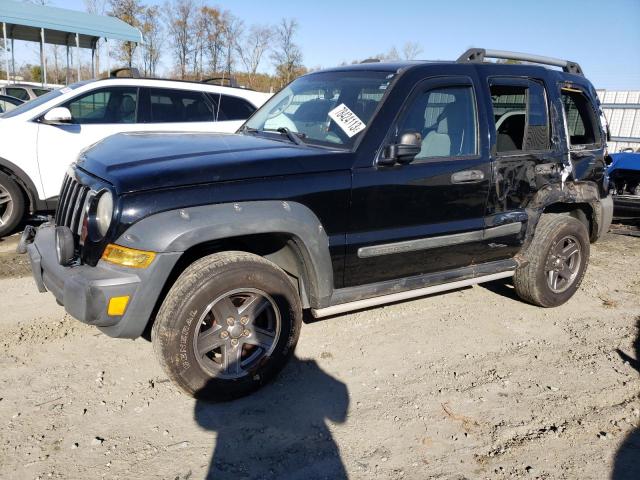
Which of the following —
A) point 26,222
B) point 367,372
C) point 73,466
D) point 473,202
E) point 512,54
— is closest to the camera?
point 73,466

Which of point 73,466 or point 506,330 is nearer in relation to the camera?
point 73,466

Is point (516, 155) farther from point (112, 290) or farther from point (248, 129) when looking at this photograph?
point (112, 290)

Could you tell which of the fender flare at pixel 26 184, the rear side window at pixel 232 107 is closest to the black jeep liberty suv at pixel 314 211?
the rear side window at pixel 232 107

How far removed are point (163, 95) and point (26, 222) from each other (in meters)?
2.33

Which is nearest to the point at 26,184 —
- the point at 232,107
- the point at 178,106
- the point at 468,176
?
the point at 178,106

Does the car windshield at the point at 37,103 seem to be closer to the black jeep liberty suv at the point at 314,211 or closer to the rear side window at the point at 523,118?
the black jeep liberty suv at the point at 314,211

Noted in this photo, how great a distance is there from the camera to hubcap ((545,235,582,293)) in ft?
14.6

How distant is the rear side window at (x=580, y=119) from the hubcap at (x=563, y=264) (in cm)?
91

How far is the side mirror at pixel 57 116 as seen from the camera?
231 inches

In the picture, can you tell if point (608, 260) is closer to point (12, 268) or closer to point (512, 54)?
point (512, 54)

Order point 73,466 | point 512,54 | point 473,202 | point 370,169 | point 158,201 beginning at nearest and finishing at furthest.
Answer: point 73,466 < point 158,201 < point 370,169 < point 473,202 < point 512,54

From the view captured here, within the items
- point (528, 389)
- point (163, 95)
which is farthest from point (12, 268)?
point (528, 389)

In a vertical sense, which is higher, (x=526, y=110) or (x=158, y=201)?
(x=526, y=110)

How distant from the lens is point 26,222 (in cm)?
625
